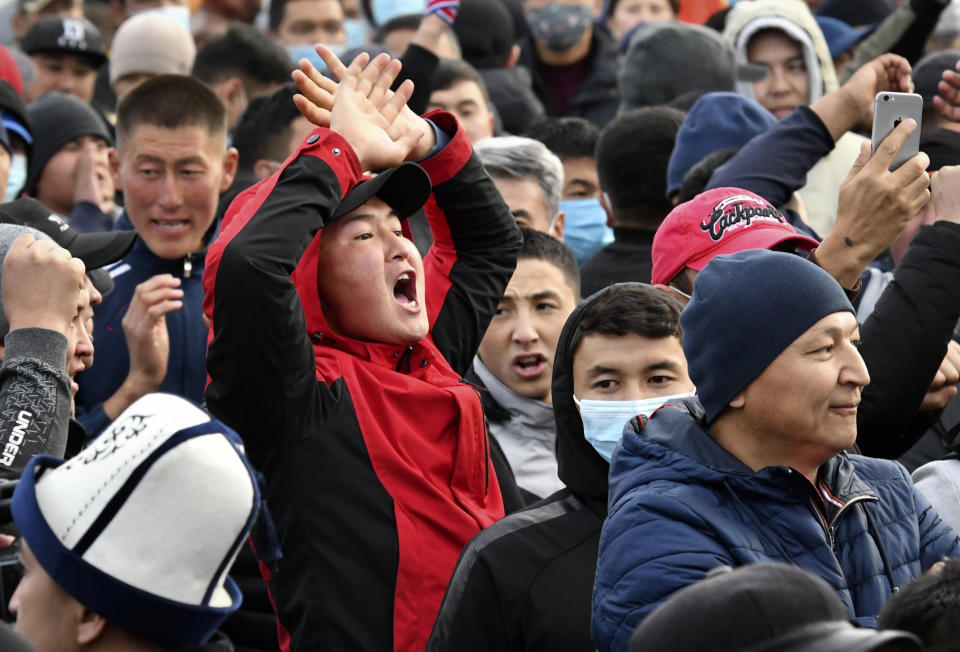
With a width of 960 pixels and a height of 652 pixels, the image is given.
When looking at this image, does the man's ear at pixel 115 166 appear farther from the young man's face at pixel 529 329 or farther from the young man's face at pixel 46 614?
the young man's face at pixel 46 614

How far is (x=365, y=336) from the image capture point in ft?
13.3

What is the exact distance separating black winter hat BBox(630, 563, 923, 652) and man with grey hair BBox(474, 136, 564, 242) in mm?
3877

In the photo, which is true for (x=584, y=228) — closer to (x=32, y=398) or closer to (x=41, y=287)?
(x=41, y=287)

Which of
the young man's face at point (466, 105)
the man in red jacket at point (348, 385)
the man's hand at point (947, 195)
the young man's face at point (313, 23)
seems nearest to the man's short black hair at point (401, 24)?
the young man's face at point (313, 23)

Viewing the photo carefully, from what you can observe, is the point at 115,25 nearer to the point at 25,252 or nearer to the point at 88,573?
the point at 25,252

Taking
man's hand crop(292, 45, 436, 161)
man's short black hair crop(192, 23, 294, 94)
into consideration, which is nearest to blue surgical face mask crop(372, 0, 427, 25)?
man's short black hair crop(192, 23, 294, 94)

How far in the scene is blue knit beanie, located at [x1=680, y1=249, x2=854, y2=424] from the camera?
10.2 ft

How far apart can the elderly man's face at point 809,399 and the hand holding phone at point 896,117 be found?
0.97 m

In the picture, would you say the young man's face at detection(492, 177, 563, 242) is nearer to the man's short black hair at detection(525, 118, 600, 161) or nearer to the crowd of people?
the crowd of people

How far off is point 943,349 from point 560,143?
352 centimetres

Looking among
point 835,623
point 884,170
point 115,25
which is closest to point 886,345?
point 884,170

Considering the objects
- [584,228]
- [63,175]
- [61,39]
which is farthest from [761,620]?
[61,39]

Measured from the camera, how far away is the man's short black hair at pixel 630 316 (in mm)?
3879

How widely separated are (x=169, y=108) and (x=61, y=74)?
2981 mm
